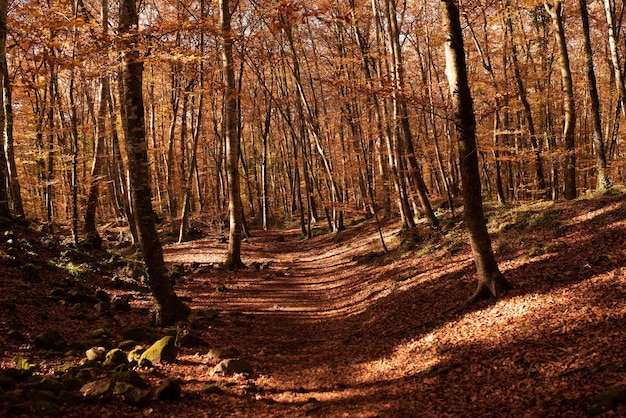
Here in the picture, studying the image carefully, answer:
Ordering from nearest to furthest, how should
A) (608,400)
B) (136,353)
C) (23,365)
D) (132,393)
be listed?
(608,400), (132,393), (23,365), (136,353)

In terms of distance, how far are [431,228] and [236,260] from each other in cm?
781

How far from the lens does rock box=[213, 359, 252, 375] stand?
22.0ft

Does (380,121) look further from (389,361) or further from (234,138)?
(389,361)

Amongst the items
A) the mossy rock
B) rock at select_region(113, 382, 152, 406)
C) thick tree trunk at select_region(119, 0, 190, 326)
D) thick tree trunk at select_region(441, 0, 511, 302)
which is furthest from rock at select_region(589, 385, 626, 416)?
thick tree trunk at select_region(119, 0, 190, 326)

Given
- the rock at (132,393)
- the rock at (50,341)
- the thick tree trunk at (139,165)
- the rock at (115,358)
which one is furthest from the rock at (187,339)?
the rock at (132,393)

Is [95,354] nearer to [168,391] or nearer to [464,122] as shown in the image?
[168,391]

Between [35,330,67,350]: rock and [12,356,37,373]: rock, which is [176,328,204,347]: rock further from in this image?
[12,356,37,373]: rock

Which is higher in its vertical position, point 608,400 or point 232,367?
point 608,400

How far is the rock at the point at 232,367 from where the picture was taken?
6.72 metres

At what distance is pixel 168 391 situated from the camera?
545 cm

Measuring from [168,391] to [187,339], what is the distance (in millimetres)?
2375

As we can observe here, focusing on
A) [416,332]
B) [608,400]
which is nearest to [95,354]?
[416,332]

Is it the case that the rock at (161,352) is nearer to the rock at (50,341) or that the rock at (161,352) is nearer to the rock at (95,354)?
the rock at (95,354)

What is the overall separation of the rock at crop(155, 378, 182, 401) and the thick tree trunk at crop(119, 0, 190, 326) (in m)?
3.39
